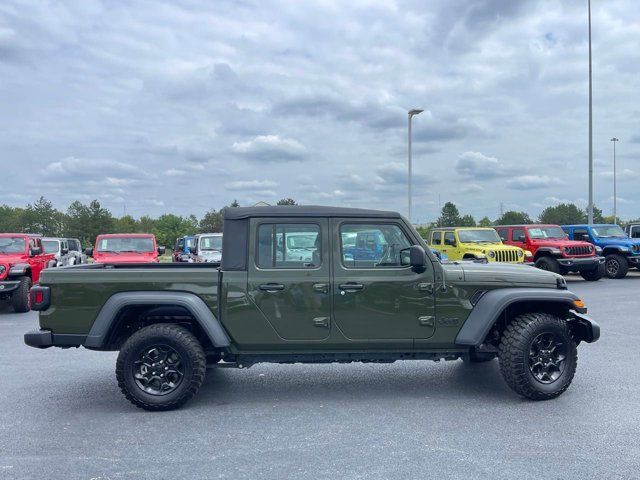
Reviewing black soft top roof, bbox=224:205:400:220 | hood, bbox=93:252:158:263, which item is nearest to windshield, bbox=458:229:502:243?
hood, bbox=93:252:158:263

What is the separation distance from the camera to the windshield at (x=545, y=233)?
17.8 meters

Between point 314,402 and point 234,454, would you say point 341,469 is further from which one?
point 314,402

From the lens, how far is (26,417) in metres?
4.88

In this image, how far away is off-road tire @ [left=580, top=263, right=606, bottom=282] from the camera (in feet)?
56.6

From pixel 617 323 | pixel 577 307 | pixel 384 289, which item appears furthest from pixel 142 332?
pixel 617 323

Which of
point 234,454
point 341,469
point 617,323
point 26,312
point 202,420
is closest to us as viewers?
point 341,469

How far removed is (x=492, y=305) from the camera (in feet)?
16.7

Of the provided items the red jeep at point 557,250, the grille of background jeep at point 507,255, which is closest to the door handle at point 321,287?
the grille of background jeep at point 507,255

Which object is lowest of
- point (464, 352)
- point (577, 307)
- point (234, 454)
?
point (234, 454)

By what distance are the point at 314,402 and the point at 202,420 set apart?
42.3 inches

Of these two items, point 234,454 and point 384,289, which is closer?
point 234,454

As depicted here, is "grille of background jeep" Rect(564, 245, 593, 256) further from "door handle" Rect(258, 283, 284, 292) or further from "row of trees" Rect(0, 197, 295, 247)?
"row of trees" Rect(0, 197, 295, 247)

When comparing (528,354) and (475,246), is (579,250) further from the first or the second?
(528,354)

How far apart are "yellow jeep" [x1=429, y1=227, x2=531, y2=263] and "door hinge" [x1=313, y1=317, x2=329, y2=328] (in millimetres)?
11301
